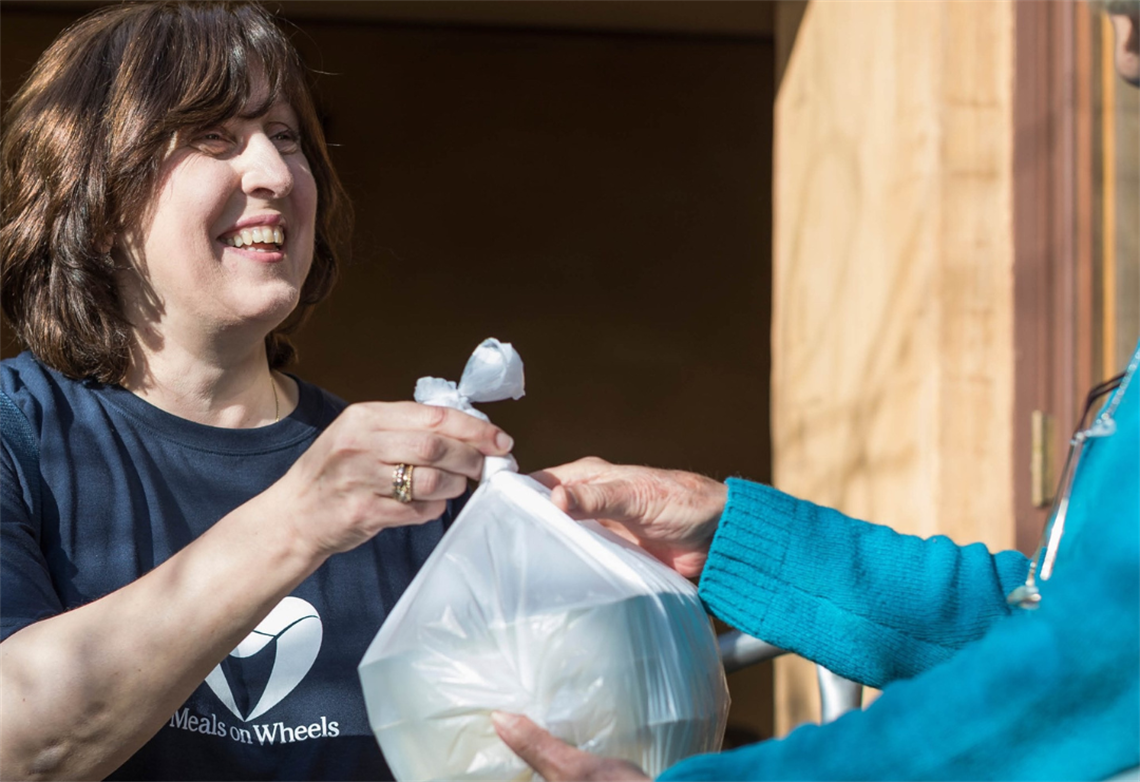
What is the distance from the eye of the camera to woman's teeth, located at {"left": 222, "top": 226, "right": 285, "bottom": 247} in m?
1.48

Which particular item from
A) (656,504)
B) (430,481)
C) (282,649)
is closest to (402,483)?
(430,481)

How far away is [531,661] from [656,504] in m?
0.36

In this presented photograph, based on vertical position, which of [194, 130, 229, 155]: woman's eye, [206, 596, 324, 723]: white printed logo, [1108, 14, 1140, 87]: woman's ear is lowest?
[206, 596, 324, 723]: white printed logo

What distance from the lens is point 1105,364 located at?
2.22m

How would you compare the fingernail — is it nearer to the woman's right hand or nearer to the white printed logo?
the woman's right hand

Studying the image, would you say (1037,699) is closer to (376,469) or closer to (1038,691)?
(1038,691)

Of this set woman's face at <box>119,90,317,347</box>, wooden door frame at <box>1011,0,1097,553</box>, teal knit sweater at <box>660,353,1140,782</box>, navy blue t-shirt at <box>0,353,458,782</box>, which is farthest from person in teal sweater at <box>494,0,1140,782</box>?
wooden door frame at <box>1011,0,1097,553</box>

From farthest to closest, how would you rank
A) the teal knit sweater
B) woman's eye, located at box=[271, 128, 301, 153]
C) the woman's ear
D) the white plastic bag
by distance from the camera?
woman's eye, located at box=[271, 128, 301, 153] → the woman's ear → the white plastic bag → the teal knit sweater

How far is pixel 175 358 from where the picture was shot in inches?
60.1

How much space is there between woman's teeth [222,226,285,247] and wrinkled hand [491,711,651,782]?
78cm

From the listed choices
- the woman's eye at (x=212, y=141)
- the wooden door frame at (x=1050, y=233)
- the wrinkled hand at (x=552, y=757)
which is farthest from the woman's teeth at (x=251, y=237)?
the wooden door frame at (x=1050, y=233)

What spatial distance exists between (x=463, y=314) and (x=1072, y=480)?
4386 mm

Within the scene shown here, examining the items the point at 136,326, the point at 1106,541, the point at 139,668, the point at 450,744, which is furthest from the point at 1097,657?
the point at 136,326

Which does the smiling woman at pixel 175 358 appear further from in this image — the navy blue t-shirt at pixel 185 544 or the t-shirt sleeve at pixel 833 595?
the t-shirt sleeve at pixel 833 595
